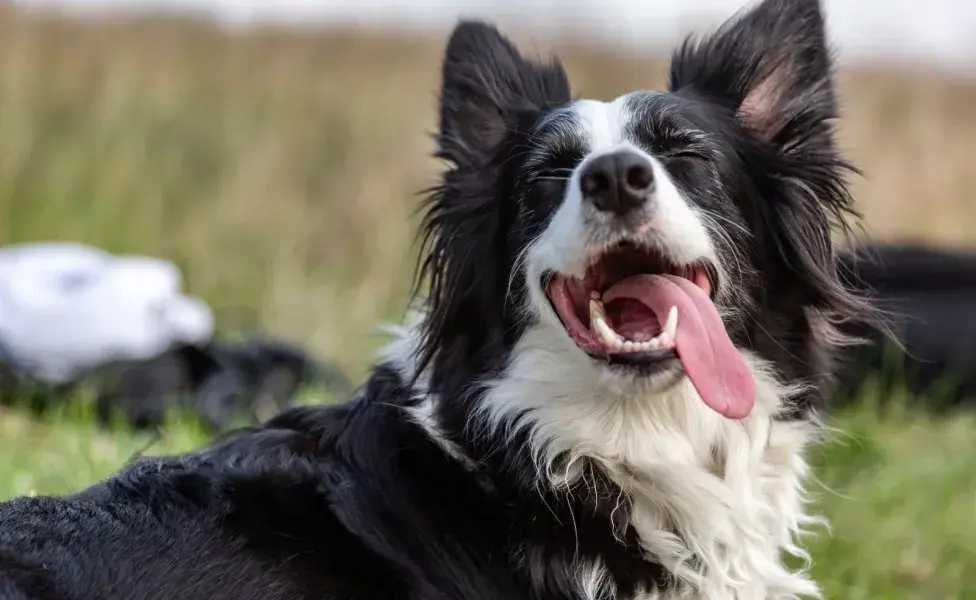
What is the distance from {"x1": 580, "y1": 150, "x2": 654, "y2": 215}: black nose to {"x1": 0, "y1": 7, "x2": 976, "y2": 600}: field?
517 cm

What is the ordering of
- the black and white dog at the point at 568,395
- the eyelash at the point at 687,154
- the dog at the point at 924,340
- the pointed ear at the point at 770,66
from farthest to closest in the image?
the dog at the point at 924,340, the pointed ear at the point at 770,66, the eyelash at the point at 687,154, the black and white dog at the point at 568,395

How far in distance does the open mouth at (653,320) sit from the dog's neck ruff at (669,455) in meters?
0.09

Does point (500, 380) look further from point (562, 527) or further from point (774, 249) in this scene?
point (774, 249)

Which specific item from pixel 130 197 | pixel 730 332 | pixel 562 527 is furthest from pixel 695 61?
pixel 130 197

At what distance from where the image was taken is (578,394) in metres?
2.94

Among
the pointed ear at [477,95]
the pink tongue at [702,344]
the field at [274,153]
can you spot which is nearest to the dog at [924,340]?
the field at [274,153]

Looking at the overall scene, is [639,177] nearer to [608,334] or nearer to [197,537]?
[608,334]

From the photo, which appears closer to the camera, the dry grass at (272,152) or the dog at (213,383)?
the dog at (213,383)

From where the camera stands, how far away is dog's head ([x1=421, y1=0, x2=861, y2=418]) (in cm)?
273

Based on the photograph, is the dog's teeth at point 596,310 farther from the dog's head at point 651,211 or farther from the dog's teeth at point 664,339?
the dog's teeth at point 664,339

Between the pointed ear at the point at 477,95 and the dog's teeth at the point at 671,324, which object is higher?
the pointed ear at the point at 477,95

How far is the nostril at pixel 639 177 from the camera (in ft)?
8.64

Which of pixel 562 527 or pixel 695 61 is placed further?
pixel 695 61

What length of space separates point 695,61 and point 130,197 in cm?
767
